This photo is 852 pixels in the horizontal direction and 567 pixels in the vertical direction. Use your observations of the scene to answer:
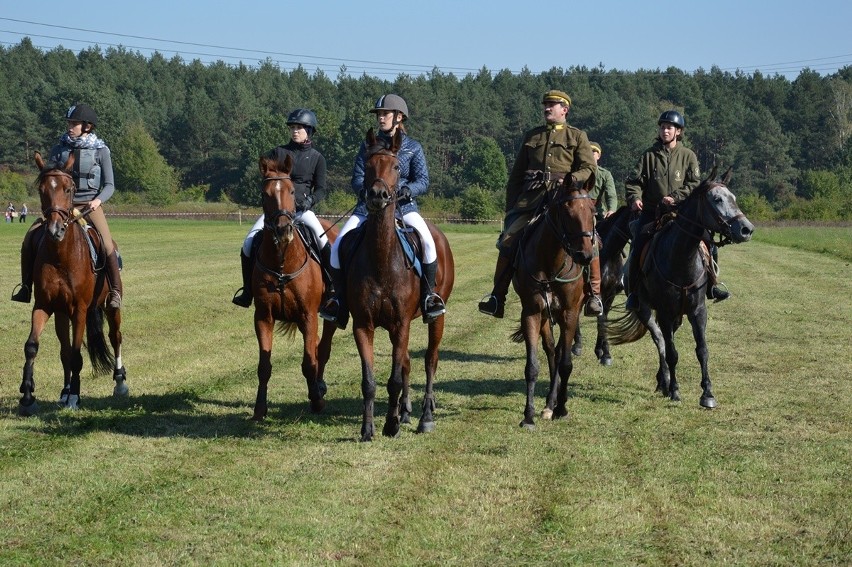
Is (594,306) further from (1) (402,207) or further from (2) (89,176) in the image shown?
(2) (89,176)

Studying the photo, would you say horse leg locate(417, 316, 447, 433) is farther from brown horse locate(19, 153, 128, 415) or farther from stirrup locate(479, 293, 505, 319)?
brown horse locate(19, 153, 128, 415)

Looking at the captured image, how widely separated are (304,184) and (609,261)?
5700 mm

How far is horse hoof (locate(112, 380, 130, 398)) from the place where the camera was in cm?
1232

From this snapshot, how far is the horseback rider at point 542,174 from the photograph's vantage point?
1167cm

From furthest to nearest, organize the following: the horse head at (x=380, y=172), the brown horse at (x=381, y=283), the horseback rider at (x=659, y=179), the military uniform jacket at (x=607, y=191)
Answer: the military uniform jacket at (x=607, y=191), the horseback rider at (x=659, y=179), the brown horse at (x=381, y=283), the horse head at (x=380, y=172)

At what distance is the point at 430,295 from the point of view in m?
10.4

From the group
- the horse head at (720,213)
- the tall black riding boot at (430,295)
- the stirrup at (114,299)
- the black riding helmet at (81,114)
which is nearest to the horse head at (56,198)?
the black riding helmet at (81,114)

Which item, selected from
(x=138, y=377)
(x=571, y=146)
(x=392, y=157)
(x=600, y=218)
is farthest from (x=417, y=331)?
(x=392, y=157)

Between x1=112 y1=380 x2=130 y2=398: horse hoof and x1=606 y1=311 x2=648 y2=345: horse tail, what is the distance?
6.23m

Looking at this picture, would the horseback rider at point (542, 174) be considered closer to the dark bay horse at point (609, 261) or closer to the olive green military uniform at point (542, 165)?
the olive green military uniform at point (542, 165)

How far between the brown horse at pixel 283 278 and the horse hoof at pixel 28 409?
2348 millimetres

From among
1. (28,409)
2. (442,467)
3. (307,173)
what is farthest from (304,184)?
(442,467)

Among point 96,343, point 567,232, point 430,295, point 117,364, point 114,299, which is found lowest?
point 117,364

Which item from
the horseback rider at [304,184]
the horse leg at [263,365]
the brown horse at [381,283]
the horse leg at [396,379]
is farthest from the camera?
the horseback rider at [304,184]
